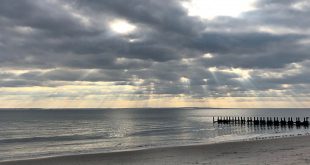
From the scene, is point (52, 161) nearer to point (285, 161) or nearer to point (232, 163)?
point (232, 163)

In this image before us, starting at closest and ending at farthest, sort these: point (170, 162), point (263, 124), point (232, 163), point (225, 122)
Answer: point (232, 163) < point (170, 162) < point (263, 124) < point (225, 122)

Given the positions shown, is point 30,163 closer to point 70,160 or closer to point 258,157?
point 70,160

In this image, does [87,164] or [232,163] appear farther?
[87,164]

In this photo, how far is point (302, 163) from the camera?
20109 millimetres

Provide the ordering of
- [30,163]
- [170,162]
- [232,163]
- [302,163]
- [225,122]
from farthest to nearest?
[225,122]
[30,163]
[170,162]
[232,163]
[302,163]

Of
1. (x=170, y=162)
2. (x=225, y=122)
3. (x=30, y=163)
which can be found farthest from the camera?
(x=225, y=122)

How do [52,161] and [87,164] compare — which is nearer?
[87,164]

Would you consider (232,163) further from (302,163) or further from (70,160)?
(70,160)

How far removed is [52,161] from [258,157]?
15074 millimetres

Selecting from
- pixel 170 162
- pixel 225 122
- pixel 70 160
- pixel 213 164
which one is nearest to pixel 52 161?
pixel 70 160

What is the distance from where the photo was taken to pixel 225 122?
101938 mm

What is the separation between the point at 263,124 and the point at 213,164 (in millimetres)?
70271

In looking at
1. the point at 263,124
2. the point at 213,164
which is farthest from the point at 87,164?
the point at 263,124

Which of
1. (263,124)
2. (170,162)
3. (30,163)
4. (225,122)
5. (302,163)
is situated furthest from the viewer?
(225,122)
